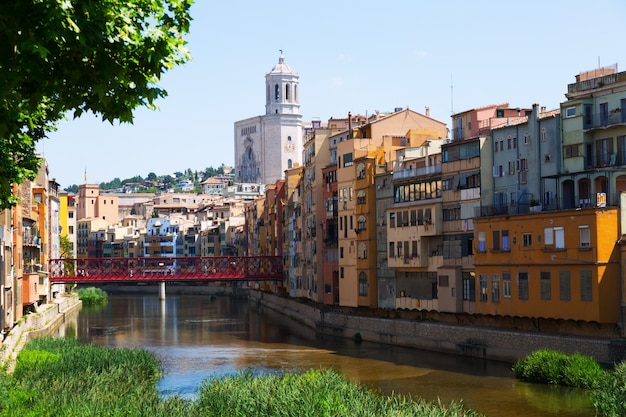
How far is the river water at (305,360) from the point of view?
3867 cm

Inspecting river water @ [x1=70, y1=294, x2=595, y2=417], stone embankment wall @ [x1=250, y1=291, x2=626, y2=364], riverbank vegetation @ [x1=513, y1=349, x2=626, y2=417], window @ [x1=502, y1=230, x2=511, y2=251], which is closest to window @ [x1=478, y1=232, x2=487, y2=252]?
window @ [x1=502, y1=230, x2=511, y2=251]

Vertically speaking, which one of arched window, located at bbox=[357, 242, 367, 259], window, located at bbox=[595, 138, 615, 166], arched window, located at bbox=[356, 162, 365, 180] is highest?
arched window, located at bbox=[356, 162, 365, 180]

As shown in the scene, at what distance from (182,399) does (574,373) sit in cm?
1563

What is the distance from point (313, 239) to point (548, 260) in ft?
112

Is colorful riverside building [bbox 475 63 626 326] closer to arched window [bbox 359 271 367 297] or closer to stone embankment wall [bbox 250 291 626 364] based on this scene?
stone embankment wall [bbox 250 291 626 364]

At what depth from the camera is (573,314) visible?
45.1 meters

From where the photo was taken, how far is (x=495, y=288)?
169 ft

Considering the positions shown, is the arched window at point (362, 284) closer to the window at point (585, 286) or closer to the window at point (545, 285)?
the window at point (545, 285)

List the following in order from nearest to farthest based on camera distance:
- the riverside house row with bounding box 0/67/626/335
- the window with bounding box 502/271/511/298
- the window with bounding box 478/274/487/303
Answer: the riverside house row with bounding box 0/67/626/335
the window with bounding box 502/271/511/298
the window with bounding box 478/274/487/303

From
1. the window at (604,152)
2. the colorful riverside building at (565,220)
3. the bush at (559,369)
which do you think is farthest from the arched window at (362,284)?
the bush at (559,369)

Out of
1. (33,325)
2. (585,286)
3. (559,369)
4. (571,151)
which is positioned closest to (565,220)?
(585,286)

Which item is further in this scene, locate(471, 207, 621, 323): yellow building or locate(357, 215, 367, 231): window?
locate(357, 215, 367, 231): window

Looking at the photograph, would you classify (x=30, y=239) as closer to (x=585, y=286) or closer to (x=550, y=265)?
(x=550, y=265)

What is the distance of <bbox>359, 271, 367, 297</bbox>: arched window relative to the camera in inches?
2584
